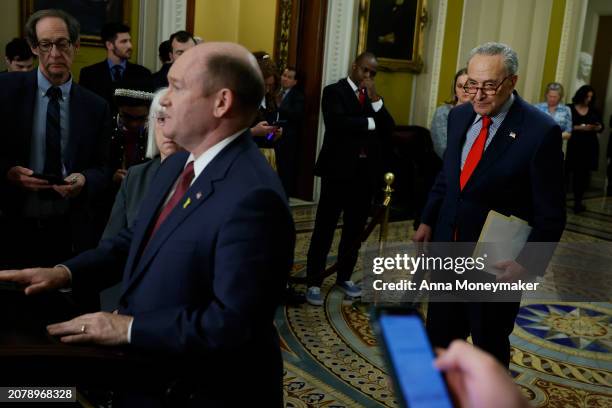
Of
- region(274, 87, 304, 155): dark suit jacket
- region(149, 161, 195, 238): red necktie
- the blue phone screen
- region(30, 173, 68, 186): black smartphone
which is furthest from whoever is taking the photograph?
region(274, 87, 304, 155): dark suit jacket

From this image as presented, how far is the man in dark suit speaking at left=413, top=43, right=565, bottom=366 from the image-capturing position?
8.72 ft

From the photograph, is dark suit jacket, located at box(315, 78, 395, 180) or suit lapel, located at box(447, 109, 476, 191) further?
→ dark suit jacket, located at box(315, 78, 395, 180)

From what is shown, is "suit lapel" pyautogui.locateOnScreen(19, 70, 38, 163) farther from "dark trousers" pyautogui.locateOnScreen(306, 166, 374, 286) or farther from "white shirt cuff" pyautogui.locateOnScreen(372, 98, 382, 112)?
"white shirt cuff" pyautogui.locateOnScreen(372, 98, 382, 112)

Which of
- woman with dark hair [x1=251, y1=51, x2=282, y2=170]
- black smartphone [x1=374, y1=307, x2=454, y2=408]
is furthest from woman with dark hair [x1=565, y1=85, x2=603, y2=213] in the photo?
black smartphone [x1=374, y1=307, x2=454, y2=408]

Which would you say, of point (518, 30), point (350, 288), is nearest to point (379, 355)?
point (350, 288)

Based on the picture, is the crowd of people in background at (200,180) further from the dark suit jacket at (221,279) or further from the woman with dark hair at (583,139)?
the woman with dark hair at (583,139)

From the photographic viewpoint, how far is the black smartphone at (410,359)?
Answer: 64 cm

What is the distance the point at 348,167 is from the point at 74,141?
2338 millimetres

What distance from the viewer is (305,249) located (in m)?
6.35

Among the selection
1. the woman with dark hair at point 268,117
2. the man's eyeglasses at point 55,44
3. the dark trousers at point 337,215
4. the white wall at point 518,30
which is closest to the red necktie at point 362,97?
the dark trousers at point 337,215

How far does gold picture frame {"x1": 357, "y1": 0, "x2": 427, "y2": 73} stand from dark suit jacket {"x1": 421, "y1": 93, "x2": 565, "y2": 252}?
6.15 meters

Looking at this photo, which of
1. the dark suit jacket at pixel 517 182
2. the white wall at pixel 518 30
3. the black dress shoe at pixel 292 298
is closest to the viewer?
the dark suit jacket at pixel 517 182

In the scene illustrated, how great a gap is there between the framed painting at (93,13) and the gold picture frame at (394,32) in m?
3.35

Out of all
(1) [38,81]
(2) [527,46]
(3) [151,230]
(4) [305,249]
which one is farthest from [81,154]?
(2) [527,46]
